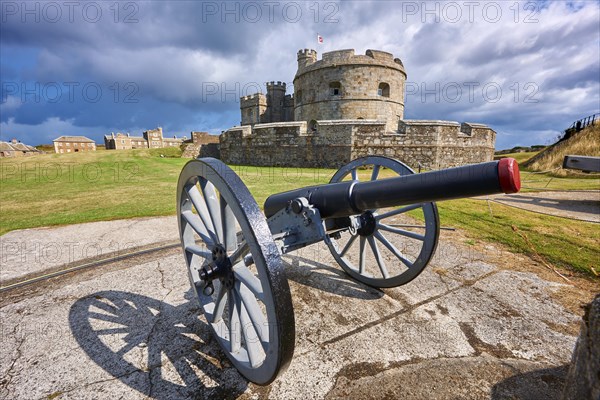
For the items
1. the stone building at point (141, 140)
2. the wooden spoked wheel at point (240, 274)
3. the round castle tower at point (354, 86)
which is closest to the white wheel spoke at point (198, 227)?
the wooden spoked wheel at point (240, 274)

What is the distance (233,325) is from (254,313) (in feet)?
0.95

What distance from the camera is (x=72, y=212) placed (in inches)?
227

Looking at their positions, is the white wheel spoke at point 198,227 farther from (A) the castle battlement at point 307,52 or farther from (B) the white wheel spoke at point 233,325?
(A) the castle battlement at point 307,52

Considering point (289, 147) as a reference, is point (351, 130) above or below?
above

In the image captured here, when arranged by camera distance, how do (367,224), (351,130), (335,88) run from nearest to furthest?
(367,224), (351,130), (335,88)

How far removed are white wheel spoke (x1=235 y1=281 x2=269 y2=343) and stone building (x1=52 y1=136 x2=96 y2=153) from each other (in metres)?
68.1

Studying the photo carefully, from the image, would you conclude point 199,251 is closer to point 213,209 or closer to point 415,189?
point 213,209

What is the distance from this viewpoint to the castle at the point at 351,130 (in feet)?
48.6

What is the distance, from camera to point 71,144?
55375 mm

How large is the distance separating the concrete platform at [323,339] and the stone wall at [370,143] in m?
12.5

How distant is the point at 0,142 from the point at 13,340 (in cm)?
6659

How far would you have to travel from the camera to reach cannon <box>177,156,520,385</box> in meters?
1.32

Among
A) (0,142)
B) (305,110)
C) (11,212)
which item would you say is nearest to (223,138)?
(305,110)

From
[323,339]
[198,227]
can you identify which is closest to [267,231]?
[198,227]
